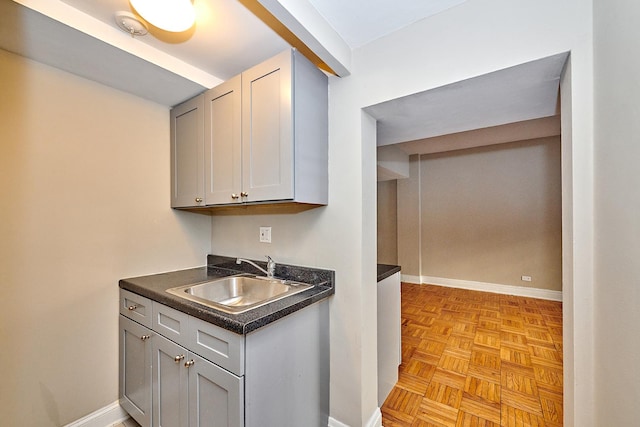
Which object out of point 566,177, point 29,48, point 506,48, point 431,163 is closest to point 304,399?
point 566,177

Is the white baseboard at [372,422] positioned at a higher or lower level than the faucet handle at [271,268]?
lower

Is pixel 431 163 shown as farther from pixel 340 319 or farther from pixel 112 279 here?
pixel 112 279

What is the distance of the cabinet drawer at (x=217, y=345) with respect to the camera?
982mm

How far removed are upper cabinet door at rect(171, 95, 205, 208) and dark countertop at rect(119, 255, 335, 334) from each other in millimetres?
518

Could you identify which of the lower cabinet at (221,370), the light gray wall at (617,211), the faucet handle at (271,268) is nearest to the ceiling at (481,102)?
the light gray wall at (617,211)

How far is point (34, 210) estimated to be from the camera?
52.2 inches

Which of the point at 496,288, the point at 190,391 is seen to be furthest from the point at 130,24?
the point at 496,288

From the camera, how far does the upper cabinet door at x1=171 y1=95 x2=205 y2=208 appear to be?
5.51 ft

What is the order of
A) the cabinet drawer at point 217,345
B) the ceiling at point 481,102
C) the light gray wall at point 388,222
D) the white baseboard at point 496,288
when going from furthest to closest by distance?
1. the light gray wall at point 388,222
2. the white baseboard at point 496,288
3. the ceiling at point 481,102
4. the cabinet drawer at point 217,345

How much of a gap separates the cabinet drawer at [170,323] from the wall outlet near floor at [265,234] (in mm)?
694

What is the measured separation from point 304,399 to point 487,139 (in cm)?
356

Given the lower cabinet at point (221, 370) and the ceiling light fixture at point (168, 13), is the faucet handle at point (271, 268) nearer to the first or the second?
the lower cabinet at point (221, 370)

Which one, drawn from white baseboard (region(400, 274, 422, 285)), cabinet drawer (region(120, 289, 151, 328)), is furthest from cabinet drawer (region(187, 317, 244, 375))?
white baseboard (region(400, 274, 422, 285))

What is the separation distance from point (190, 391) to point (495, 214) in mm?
4546
